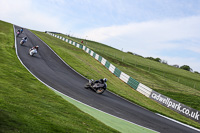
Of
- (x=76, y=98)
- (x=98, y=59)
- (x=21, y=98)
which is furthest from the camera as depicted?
(x=98, y=59)

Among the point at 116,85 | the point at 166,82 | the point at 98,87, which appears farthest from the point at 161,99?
the point at 166,82

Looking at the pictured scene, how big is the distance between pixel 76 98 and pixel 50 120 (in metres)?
7.41

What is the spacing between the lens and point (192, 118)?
19.6m

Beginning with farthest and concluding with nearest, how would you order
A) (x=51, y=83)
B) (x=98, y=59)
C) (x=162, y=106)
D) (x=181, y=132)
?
(x=98, y=59)
(x=162, y=106)
(x=51, y=83)
(x=181, y=132)

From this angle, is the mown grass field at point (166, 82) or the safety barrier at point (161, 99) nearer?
the safety barrier at point (161, 99)

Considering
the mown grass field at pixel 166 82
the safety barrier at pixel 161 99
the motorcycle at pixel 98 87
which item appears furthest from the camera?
the mown grass field at pixel 166 82

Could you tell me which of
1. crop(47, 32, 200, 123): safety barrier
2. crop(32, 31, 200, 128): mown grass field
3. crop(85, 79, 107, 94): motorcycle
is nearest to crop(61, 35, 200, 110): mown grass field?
crop(47, 32, 200, 123): safety barrier

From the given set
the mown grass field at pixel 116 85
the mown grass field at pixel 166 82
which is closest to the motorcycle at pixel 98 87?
the mown grass field at pixel 116 85

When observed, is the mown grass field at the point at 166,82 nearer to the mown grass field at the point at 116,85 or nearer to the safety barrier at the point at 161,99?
the safety barrier at the point at 161,99

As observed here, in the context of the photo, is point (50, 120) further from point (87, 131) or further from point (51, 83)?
point (51, 83)

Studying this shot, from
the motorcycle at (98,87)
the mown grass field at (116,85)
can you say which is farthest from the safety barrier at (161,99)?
the motorcycle at (98,87)

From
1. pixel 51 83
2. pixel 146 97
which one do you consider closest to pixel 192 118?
pixel 146 97

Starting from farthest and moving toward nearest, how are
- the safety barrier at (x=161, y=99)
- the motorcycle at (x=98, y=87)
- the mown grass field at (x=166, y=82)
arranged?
the mown grass field at (x=166, y=82)
the safety barrier at (x=161, y=99)
the motorcycle at (x=98, y=87)

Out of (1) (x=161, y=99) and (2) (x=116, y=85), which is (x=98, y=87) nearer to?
(2) (x=116, y=85)
